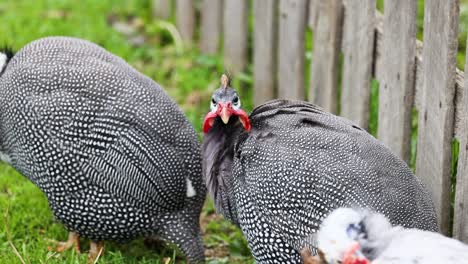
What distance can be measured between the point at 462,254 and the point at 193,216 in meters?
1.65

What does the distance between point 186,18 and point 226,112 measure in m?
3.30

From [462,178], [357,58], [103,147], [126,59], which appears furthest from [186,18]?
[462,178]

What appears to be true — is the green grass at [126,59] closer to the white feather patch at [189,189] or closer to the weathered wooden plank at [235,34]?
the weathered wooden plank at [235,34]

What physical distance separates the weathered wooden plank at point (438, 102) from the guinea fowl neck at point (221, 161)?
0.80 meters

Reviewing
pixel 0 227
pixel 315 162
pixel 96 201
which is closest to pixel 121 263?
pixel 96 201

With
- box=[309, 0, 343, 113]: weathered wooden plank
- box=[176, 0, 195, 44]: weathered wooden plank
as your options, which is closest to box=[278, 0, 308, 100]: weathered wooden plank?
box=[309, 0, 343, 113]: weathered wooden plank

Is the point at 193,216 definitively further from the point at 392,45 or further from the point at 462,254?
the point at 462,254

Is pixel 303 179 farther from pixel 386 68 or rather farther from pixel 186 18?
pixel 186 18

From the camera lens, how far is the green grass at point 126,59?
14.8 feet

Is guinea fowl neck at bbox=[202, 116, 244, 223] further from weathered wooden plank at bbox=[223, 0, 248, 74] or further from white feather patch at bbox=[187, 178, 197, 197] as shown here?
weathered wooden plank at bbox=[223, 0, 248, 74]

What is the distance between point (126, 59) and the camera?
21.4ft

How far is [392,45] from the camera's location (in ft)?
13.2

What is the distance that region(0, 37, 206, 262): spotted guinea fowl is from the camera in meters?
4.05

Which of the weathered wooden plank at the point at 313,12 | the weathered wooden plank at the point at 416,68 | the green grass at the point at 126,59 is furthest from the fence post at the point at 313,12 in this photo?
the green grass at the point at 126,59
